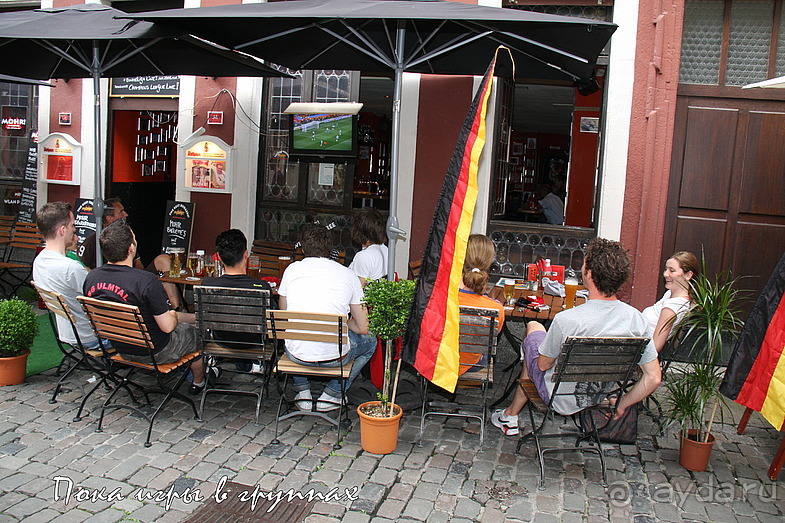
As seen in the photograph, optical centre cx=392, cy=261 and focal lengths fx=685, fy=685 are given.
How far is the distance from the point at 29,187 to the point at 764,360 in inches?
357

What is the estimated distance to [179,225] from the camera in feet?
27.1

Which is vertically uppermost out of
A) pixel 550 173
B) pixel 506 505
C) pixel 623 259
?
pixel 550 173

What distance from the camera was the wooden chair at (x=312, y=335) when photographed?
451 cm

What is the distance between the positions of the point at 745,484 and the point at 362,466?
8.04 feet

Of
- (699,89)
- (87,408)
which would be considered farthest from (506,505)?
(699,89)

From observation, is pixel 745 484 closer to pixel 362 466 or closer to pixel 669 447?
pixel 669 447

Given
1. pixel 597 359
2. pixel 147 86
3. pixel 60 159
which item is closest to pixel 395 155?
pixel 597 359

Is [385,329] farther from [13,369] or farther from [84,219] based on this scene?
[84,219]

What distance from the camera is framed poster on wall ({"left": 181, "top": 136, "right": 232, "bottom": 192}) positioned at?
7996 mm

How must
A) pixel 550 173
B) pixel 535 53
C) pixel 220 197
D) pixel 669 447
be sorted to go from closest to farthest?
pixel 669 447, pixel 535 53, pixel 220 197, pixel 550 173

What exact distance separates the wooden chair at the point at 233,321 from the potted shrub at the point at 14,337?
157cm

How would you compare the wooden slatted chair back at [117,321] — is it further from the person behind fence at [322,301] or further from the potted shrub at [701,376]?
the potted shrub at [701,376]

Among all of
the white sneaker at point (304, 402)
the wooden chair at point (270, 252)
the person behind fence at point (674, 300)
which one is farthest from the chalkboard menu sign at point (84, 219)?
the person behind fence at point (674, 300)

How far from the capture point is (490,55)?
6312 mm
